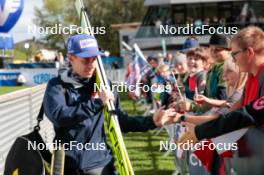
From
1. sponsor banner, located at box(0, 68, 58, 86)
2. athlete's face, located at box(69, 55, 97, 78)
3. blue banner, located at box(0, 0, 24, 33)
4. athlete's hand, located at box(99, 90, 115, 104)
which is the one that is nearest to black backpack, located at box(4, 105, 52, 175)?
athlete's face, located at box(69, 55, 97, 78)

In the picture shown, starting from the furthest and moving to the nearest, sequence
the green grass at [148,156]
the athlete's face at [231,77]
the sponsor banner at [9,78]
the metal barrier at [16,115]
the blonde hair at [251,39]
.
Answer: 1. the sponsor banner at [9,78]
2. the green grass at [148,156]
3. the metal barrier at [16,115]
4. the athlete's face at [231,77]
5. the blonde hair at [251,39]

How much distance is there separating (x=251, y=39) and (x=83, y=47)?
45.7 inches

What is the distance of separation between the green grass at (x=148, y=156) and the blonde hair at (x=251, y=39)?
16.9ft

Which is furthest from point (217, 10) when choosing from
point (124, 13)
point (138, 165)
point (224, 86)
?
point (224, 86)

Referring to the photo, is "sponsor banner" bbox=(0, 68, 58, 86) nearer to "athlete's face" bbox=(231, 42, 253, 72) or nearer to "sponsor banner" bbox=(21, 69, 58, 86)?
"sponsor banner" bbox=(21, 69, 58, 86)

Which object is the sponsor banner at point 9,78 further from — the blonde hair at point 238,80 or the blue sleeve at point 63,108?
the blue sleeve at point 63,108

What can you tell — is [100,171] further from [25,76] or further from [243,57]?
[25,76]

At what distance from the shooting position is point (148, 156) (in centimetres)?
1016

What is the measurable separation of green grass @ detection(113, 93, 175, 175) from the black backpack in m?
4.59

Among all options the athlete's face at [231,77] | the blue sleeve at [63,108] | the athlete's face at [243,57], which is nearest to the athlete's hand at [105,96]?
the blue sleeve at [63,108]

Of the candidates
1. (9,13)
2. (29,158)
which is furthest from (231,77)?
(9,13)

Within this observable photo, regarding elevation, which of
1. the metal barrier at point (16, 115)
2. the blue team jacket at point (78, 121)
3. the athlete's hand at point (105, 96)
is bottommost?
the metal barrier at point (16, 115)

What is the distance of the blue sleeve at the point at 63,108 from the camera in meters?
3.81

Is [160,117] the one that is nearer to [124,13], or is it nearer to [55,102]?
[55,102]
